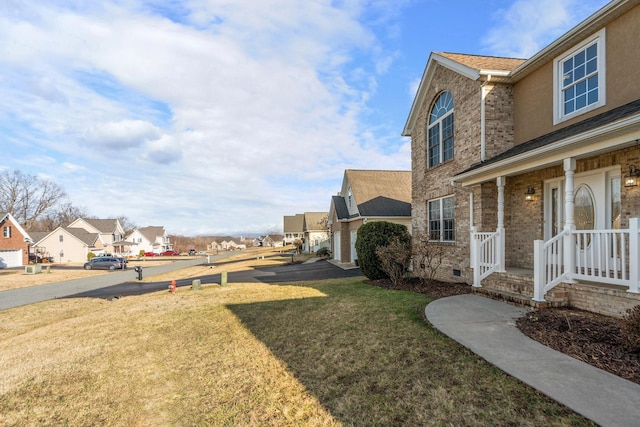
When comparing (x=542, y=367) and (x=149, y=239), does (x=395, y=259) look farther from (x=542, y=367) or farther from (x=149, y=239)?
(x=149, y=239)

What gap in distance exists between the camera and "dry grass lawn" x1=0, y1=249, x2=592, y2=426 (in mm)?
3508

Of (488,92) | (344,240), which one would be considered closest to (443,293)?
(488,92)

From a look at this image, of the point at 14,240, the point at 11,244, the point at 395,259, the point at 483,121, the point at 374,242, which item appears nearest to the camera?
the point at 483,121

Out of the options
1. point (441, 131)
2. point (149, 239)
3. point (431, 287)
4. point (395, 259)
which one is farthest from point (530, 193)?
point (149, 239)

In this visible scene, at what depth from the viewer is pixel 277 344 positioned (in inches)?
232

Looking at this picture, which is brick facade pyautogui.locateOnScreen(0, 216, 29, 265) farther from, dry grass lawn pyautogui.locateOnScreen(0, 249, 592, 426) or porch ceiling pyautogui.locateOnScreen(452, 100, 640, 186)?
porch ceiling pyautogui.locateOnScreen(452, 100, 640, 186)

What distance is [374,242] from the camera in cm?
1280

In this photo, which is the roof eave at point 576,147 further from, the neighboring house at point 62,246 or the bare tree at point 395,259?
the neighboring house at point 62,246

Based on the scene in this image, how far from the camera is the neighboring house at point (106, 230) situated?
5703cm

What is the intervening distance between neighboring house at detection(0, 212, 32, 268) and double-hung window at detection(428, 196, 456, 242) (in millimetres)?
45339

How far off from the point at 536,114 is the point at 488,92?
1534 millimetres

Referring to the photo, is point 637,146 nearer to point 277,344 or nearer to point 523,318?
point 523,318

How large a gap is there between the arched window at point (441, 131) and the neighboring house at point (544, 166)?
59 mm

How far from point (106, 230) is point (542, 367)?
6977 cm
